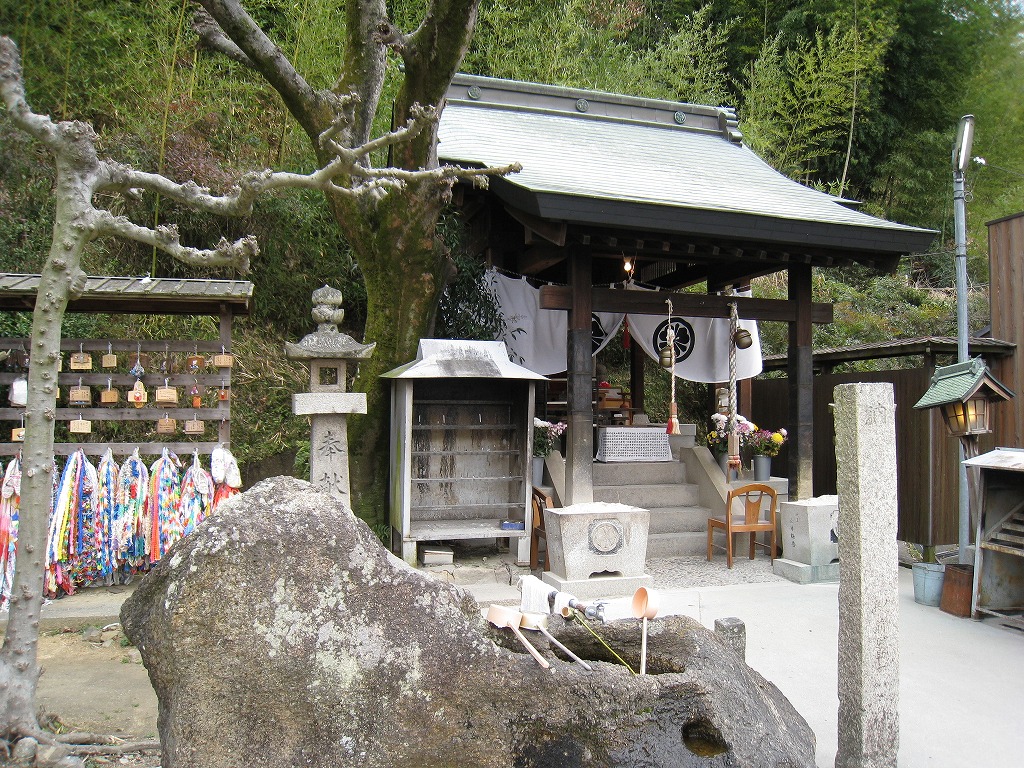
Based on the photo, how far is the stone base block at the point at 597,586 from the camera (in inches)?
226

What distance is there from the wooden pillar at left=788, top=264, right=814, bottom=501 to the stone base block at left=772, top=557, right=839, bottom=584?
802 mm

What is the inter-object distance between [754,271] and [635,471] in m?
2.84

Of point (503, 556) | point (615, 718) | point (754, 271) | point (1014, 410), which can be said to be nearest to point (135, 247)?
point (503, 556)

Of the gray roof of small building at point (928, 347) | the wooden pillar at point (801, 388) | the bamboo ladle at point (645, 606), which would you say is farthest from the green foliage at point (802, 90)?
the bamboo ladle at point (645, 606)

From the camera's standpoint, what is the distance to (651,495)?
26.2 feet

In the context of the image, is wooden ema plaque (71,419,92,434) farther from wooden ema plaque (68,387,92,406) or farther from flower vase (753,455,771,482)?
flower vase (753,455,771,482)

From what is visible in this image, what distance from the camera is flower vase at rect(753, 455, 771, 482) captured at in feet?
27.0

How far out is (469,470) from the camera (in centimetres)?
688

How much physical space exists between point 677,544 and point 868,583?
450 centimetres

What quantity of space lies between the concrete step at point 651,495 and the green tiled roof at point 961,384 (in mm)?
3054

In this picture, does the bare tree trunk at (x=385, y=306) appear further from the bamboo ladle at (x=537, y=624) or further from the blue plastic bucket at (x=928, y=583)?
the blue plastic bucket at (x=928, y=583)

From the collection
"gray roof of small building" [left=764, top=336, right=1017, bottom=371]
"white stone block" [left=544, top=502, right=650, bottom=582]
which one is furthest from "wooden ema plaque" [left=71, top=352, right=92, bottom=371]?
"gray roof of small building" [left=764, top=336, right=1017, bottom=371]

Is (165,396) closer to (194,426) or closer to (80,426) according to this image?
(194,426)

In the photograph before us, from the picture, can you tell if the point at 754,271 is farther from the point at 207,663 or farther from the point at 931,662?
the point at 207,663
